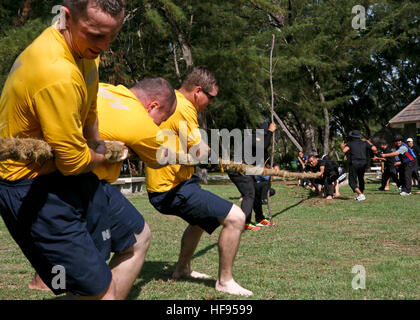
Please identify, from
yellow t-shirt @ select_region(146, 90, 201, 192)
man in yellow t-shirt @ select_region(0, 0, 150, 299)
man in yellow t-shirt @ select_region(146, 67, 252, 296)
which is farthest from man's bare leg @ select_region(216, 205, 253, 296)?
man in yellow t-shirt @ select_region(0, 0, 150, 299)

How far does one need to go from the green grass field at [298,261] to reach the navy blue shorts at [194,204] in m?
0.68

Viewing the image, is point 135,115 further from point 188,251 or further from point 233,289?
point 188,251

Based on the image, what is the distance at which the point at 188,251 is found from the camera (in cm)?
502

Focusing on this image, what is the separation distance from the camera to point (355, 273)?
5254mm

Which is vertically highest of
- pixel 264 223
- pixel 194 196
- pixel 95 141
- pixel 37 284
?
pixel 95 141

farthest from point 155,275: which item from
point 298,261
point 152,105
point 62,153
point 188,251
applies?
point 62,153

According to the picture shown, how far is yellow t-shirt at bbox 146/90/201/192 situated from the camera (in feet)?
14.6

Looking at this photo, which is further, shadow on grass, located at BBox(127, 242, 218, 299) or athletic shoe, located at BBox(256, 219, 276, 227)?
athletic shoe, located at BBox(256, 219, 276, 227)

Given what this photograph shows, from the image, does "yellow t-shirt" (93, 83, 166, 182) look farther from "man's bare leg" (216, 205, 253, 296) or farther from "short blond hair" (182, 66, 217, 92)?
"short blond hair" (182, 66, 217, 92)

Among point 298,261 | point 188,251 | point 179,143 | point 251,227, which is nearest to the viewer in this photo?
point 179,143

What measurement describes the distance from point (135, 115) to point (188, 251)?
2236mm

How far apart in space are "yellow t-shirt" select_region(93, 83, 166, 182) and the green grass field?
1.72 metres

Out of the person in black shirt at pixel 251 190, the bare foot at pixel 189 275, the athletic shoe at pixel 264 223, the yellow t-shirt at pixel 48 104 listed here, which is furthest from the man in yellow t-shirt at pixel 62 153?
the athletic shoe at pixel 264 223
